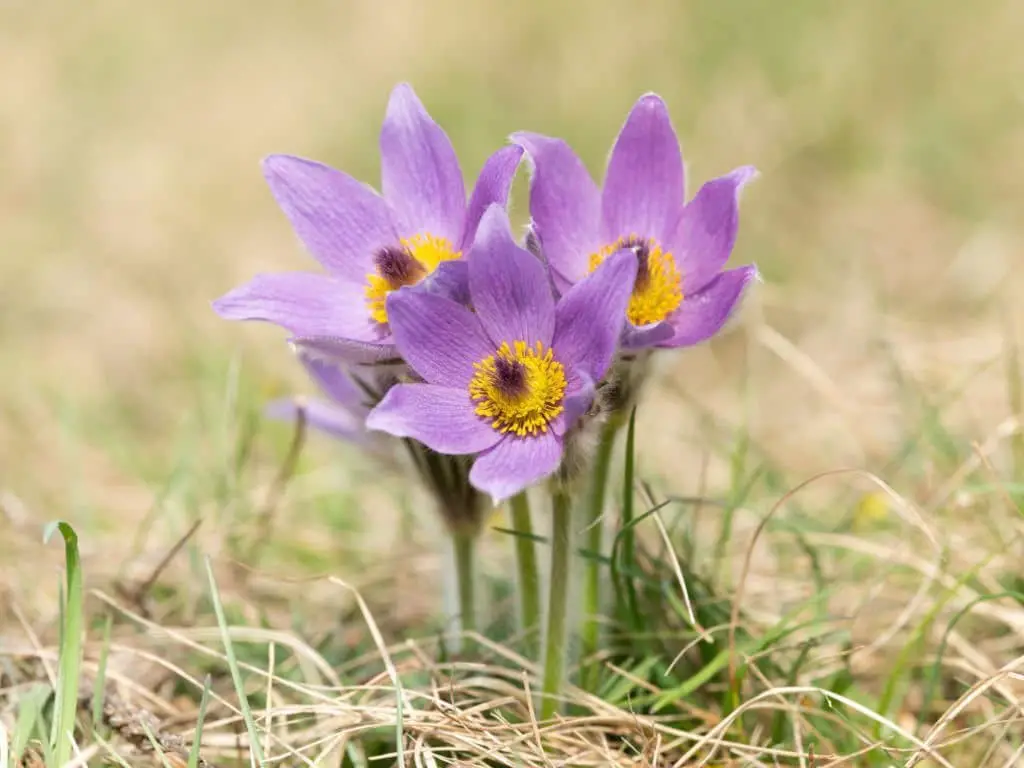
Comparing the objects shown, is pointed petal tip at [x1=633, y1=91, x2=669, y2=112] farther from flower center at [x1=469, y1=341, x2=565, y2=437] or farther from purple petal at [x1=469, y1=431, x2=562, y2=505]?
purple petal at [x1=469, y1=431, x2=562, y2=505]

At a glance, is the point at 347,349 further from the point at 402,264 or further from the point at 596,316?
the point at 596,316

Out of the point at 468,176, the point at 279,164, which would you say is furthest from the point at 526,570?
the point at 468,176

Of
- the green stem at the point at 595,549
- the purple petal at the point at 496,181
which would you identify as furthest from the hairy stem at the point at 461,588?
the purple petal at the point at 496,181

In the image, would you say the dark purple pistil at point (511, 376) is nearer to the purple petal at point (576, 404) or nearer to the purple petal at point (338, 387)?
the purple petal at point (576, 404)

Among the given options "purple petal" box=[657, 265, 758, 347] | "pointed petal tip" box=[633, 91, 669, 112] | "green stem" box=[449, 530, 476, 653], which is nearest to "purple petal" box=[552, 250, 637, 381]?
"purple petal" box=[657, 265, 758, 347]

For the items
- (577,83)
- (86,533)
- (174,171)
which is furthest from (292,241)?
(86,533)

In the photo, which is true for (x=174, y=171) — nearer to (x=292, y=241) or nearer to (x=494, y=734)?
(x=292, y=241)
